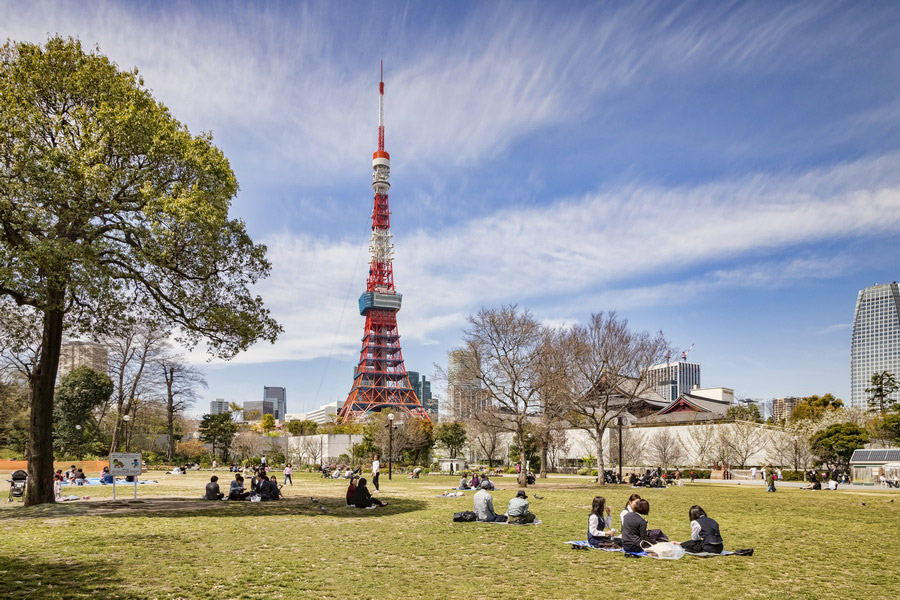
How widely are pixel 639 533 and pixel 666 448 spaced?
143 feet

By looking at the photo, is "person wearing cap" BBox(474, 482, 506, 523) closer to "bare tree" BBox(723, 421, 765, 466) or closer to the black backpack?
the black backpack

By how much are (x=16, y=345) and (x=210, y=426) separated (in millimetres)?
48287

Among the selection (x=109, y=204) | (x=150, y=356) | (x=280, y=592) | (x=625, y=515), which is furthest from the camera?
(x=150, y=356)

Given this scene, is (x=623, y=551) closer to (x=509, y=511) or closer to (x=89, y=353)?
(x=509, y=511)

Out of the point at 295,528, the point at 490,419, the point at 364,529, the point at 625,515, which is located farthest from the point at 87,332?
the point at 490,419

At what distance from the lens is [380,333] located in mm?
96000

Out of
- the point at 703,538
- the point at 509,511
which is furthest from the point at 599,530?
the point at 509,511

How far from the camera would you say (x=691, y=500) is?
22.3 m

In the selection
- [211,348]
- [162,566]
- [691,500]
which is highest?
[211,348]

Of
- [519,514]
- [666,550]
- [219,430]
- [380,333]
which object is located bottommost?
[219,430]

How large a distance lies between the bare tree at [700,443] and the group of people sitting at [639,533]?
1676 inches

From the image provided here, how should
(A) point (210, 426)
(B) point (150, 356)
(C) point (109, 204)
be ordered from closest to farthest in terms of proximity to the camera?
(C) point (109, 204), (B) point (150, 356), (A) point (210, 426)

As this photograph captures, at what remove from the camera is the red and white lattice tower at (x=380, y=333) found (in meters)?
91.4

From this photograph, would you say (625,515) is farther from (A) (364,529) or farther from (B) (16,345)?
(B) (16,345)
